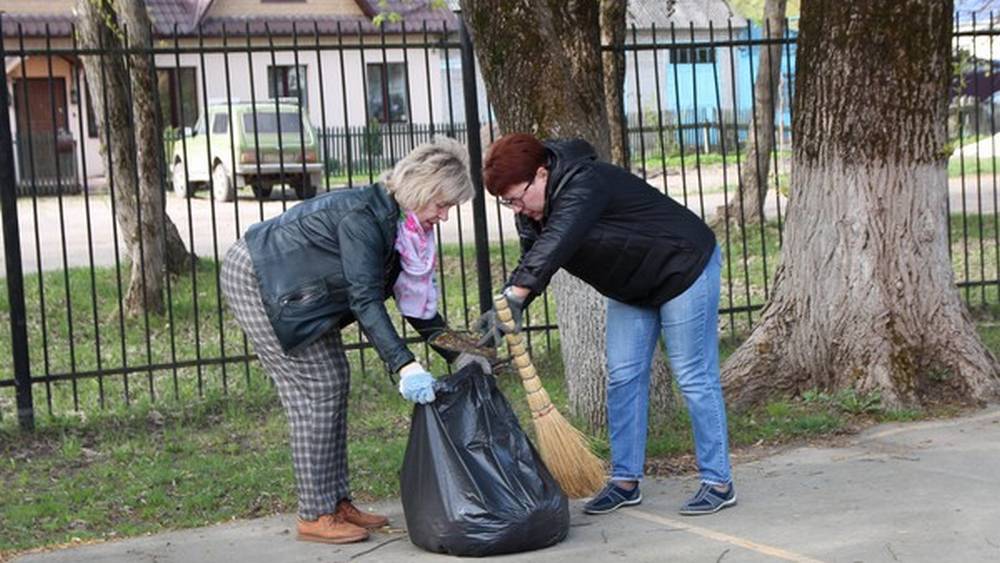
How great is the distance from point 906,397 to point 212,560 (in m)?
3.72

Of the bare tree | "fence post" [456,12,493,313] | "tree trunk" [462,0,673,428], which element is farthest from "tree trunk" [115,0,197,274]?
"tree trunk" [462,0,673,428]

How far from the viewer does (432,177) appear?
201 inches

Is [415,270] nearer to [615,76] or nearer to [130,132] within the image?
[615,76]

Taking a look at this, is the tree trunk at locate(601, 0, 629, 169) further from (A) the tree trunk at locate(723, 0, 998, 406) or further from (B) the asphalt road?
(B) the asphalt road

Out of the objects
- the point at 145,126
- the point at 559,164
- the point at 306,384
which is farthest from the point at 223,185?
the point at 559,164

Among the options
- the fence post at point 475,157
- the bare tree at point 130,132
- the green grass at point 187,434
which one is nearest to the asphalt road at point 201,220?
the bare tree at point 130,132

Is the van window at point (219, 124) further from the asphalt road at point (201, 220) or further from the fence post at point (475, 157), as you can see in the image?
the fence post at point (475, 157)

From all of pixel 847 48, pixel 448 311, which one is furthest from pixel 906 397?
pixel 448 311

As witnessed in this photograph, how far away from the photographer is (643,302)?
564cm

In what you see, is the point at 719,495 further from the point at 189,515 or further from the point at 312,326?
the point at 189,515

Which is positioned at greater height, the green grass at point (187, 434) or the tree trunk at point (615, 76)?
the tree trunk at point (615, 76)

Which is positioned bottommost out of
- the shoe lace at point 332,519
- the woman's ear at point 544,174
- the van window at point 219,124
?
the shoe lace at point 332,519

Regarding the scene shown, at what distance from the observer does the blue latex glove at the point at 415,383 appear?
5.09 metres

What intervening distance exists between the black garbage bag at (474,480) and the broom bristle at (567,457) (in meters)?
0.27
